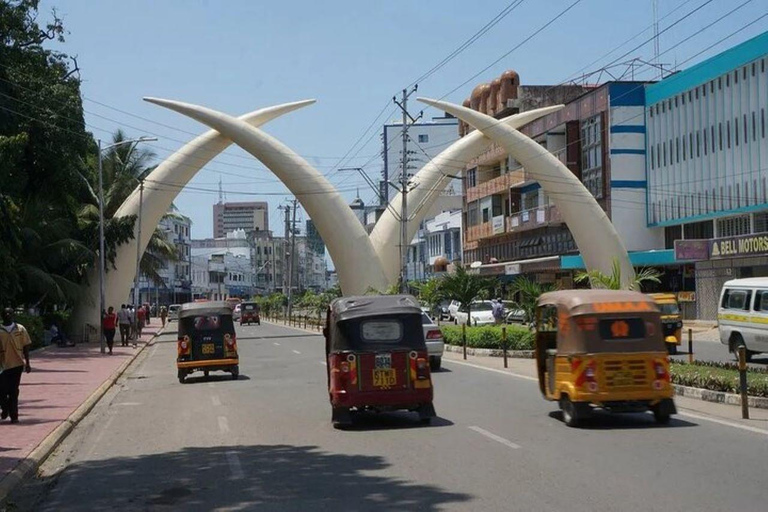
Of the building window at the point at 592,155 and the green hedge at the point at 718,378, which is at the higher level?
the building window at the point at 592,155

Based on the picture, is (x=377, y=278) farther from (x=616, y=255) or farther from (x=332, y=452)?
(x=332, y=452)

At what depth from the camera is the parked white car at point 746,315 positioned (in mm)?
24797

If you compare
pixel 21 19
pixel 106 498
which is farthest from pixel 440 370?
pixel 21 19

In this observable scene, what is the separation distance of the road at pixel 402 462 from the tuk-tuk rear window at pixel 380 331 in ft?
4.35

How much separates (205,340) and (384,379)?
37.0 feet

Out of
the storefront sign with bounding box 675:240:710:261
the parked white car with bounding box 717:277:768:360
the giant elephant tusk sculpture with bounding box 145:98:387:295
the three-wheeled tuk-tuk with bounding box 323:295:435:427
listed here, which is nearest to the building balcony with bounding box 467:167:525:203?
the giant elephant tusk sculpture with bounding box 145:98:387:295

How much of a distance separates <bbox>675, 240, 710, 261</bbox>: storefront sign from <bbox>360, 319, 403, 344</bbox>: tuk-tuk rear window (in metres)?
35.7

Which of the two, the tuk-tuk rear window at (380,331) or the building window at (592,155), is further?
the building window at (592,155)

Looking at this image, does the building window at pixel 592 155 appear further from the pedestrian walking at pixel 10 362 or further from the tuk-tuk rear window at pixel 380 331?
the pedestrian walking at pixel 10 362

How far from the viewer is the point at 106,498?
9.95 metres

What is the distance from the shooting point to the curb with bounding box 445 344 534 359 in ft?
99.1

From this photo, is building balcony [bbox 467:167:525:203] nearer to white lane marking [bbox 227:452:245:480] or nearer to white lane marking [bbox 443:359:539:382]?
white lane marking [bbox 443:359:539:382]

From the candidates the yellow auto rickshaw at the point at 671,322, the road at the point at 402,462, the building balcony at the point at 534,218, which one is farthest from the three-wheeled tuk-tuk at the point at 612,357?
the building balcony at the point at 534,218

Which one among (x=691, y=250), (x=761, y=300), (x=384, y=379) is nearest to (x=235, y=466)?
(x=384, y=379)
